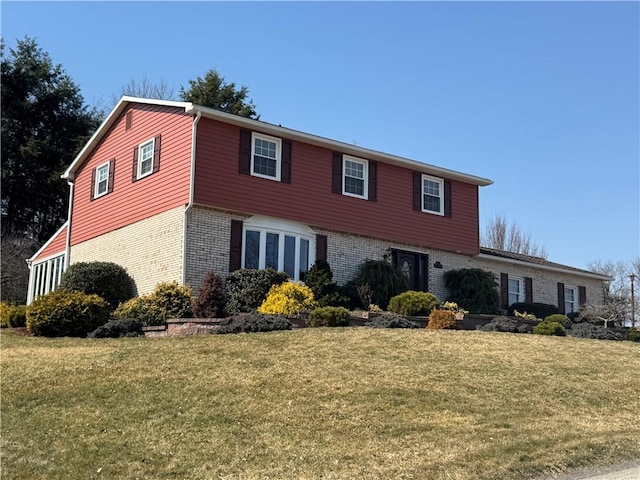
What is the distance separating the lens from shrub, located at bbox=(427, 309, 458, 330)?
698 inches

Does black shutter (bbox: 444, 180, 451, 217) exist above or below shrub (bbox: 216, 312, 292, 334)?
above

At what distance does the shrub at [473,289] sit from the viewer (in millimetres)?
23938

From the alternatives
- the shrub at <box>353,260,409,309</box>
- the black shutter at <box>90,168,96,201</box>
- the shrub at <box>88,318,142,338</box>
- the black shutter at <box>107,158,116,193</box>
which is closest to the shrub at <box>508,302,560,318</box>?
the shrub at <box>353,260,409,309</box>

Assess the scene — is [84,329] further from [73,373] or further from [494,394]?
[494,394]

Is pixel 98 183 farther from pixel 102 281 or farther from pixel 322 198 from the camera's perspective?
pixel 322 198

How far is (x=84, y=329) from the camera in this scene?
55.6ft

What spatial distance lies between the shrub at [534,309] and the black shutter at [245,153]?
1193 cm

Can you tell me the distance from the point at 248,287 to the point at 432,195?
908cm

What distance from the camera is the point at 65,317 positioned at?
16812mm

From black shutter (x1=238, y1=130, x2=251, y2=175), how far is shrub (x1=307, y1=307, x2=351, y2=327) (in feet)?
17.2

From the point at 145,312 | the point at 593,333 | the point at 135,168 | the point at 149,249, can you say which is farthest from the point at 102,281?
the point at 593,333

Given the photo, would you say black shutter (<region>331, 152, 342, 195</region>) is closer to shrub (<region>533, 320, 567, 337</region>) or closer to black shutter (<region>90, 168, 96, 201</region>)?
shrub (<region>533, 320, 567, 337</region>)

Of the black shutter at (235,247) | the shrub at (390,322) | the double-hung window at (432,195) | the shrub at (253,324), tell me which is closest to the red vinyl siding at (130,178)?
the black shutter at (235,247)

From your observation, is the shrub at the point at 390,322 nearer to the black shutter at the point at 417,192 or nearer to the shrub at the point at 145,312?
the shrub at the point at 145,312
